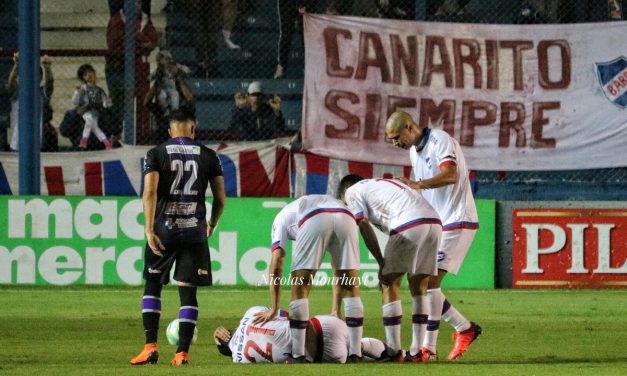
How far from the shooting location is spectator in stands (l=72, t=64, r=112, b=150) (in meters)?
16.7

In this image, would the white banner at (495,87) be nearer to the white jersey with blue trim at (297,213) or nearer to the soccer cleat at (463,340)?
the soccer cleat at (463,340)

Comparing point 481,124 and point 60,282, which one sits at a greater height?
point 481,124

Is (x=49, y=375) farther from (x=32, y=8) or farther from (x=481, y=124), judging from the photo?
(x=481, y=124)

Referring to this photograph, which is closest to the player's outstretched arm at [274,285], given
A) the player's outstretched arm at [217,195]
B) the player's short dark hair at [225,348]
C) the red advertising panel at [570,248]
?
the player's short dark hair at [225,348]

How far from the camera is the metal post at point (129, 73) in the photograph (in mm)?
16547

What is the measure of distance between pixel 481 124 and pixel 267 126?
2744 mm

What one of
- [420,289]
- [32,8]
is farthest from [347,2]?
[420,289]

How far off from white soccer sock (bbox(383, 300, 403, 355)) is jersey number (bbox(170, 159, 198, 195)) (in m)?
1.61

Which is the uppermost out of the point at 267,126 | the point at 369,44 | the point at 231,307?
the point at 369,44

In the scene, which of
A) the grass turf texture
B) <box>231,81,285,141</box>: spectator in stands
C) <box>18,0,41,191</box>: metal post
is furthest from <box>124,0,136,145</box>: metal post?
the grass turf texture

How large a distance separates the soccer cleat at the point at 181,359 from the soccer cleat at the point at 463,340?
202cm

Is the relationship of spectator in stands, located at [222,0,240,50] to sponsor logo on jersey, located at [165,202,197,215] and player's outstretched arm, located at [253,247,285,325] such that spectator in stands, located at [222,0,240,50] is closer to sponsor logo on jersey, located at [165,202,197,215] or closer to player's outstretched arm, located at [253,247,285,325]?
sponsor logo on jersey, located at [165,202,197,215]

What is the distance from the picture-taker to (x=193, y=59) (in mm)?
18250

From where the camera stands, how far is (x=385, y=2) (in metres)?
17.5
